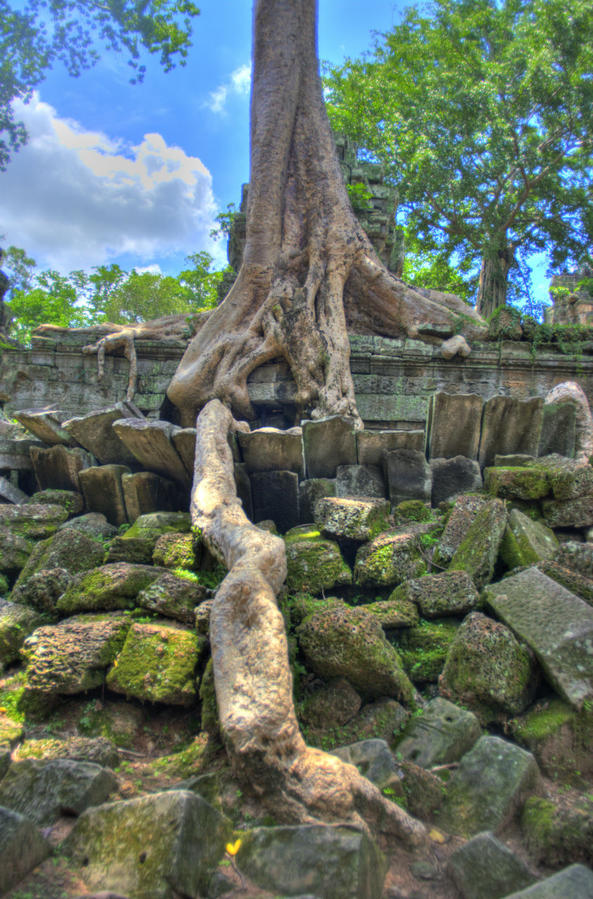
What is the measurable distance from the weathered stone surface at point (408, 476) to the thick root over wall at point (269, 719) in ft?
4.91

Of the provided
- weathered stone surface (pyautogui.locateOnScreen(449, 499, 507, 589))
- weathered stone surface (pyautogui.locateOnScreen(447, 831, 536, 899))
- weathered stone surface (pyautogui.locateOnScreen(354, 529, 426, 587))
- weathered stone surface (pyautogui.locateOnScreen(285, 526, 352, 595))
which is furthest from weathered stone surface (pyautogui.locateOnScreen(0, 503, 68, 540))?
weathered stone surface (pyautogui.locateOnScreen(447, 831, 536, 899))

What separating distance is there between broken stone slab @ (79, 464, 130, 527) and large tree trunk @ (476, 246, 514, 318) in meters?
13.6

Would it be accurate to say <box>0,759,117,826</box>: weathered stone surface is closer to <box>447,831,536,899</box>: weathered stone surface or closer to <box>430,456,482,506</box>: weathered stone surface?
<box>447,831,536,899</box>: weathered stone surface

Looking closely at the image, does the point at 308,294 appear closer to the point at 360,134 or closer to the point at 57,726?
the point at 57,726

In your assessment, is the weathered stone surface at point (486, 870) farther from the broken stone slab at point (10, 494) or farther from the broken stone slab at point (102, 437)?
the broken stone slab at point (10, 494)

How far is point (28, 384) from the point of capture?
6090 millimetres

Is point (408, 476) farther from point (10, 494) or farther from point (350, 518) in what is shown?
point (10, 494)

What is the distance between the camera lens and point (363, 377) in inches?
230

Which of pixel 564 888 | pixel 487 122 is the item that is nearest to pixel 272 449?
pixel 564 888

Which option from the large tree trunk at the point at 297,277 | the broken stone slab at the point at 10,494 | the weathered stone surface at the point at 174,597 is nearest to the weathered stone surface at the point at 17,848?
the weathered stone surface at the point at 174,597

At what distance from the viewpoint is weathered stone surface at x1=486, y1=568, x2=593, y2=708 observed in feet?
6.28

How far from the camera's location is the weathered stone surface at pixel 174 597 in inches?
91.0

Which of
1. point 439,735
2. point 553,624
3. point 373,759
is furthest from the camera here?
point 553,624

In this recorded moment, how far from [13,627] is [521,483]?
9.14 ft
